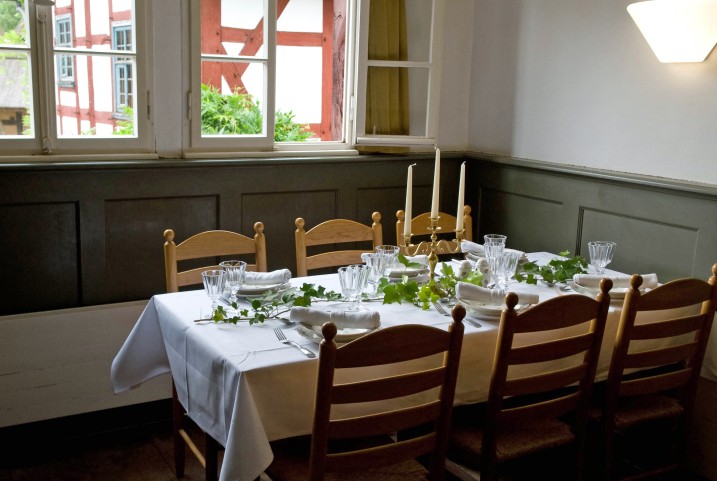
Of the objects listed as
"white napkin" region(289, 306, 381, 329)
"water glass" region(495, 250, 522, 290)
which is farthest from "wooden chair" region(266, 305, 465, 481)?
"water glass" region(495, 250, 522, 290)

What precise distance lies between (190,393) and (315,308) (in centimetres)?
45

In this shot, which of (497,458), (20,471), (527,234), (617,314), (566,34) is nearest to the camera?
(497,458)

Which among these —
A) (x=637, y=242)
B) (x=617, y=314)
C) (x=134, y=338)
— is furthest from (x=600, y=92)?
(x=134, y=338)

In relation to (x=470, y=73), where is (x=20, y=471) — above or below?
below

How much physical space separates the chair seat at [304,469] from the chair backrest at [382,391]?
0.08m

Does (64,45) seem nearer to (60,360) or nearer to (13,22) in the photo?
(13,22)

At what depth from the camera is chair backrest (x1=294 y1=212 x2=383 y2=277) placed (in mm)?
3115

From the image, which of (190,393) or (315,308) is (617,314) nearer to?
(315,308)

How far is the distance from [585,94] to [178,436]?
2247 mm

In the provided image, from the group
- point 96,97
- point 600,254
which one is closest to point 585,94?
point 600,254

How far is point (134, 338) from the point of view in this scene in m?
2.54

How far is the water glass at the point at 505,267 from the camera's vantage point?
2725 millimetres

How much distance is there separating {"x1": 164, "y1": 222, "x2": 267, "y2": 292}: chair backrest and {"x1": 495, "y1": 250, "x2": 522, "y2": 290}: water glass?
34.4 inches

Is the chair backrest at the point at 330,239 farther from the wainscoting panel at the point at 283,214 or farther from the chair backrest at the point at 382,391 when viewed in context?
the chair backrest at the point at 382,391
